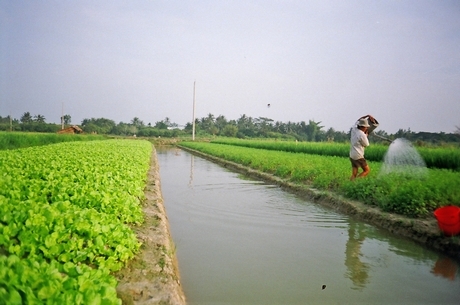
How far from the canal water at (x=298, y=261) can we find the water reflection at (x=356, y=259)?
0.01 m

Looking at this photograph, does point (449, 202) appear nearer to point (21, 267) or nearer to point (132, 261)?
point (132, 261)

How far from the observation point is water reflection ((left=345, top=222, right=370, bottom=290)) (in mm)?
4350

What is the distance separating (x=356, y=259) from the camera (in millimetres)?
5090

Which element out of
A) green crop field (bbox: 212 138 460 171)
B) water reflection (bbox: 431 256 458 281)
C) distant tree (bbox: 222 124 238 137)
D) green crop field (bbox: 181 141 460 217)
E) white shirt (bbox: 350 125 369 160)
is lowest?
water reflection (bbox: 431 256 458 281)

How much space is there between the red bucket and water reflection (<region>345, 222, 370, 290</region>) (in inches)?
48.6

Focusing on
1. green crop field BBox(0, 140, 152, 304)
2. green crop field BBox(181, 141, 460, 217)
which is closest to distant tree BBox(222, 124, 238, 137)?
green crop field BBox(181, 141, 460, 217)

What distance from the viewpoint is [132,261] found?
136 inches

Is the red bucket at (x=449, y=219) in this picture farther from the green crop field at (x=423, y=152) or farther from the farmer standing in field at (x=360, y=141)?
the green crop field at (x=423, y=152)

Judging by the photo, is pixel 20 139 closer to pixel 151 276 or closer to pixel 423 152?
pixel 423 152

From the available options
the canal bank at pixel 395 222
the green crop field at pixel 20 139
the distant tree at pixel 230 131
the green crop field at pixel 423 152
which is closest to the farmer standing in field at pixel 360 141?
the canal bank at pixel 395 222

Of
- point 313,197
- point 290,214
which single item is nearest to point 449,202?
point 290,214

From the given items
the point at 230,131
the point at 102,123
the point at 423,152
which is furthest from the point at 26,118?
the point at 423,152

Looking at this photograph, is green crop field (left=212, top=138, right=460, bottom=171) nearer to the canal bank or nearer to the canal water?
the canal bank

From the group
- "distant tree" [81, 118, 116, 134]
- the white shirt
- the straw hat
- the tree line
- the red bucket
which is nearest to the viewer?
the red bucket
